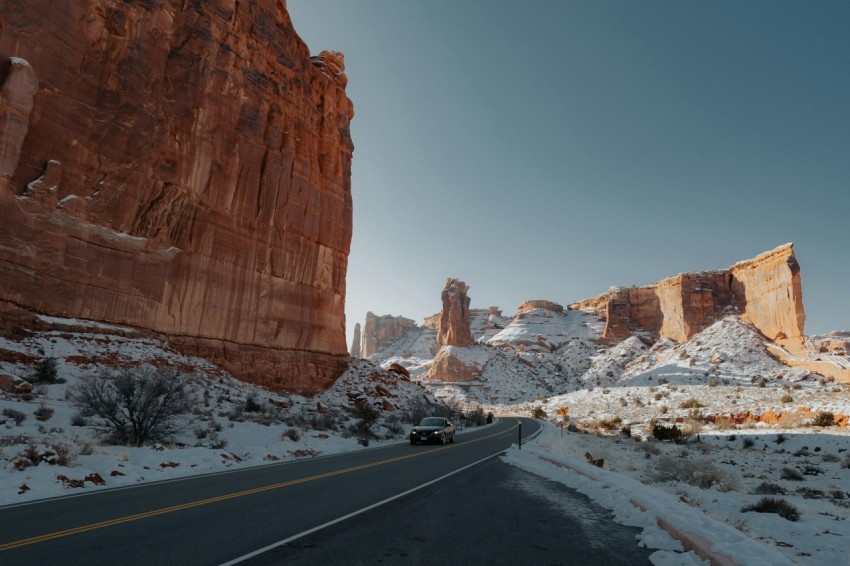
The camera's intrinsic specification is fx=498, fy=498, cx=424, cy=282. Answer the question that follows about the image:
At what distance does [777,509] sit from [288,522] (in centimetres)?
942

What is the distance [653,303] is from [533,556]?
398 feet

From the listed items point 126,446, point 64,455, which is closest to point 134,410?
point 126,446

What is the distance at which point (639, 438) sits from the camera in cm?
3466

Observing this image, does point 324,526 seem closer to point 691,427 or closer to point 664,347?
point 691,427

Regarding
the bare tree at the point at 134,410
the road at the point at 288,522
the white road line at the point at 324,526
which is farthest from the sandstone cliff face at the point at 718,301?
the bare tree at the point at 134,410

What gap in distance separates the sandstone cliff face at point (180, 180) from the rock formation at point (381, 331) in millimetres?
126922

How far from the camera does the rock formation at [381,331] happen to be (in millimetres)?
174500

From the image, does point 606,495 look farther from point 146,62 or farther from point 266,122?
point 266,122

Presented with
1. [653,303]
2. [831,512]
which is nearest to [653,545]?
[831,512]

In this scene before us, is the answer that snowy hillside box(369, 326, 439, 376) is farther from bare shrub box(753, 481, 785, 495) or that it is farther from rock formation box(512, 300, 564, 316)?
bare shrub box(753, 481, 785, 495)

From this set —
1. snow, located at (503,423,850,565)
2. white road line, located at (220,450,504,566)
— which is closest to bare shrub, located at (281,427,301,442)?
snow, located at (503,423,850,565)

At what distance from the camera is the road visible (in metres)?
5.85

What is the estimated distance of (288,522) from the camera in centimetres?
750

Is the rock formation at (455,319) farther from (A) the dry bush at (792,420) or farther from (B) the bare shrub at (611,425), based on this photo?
(A) the dry bush at (792,420)
